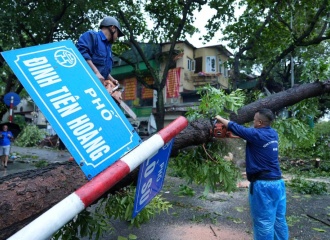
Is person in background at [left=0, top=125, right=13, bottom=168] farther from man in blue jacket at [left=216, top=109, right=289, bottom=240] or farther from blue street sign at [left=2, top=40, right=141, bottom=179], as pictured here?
blue street sign at [left=2, top=40, right=141, bottom=179]

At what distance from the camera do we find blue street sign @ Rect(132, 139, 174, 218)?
1.61 metres

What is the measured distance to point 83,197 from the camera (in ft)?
3.67

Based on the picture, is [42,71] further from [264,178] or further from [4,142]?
[4,142]

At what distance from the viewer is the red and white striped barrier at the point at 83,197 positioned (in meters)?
0.96

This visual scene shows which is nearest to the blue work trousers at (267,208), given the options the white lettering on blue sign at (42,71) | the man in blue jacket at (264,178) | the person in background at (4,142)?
the man in blue jacket at (264,178)

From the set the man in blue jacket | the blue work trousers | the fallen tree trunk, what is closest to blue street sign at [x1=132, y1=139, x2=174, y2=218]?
the fallen tree trunk

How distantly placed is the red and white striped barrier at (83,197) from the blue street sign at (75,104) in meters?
0.16

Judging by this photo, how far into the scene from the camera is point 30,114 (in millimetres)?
45469

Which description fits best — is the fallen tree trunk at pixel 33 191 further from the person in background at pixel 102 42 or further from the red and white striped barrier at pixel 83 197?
the person in background at pixel 102 42

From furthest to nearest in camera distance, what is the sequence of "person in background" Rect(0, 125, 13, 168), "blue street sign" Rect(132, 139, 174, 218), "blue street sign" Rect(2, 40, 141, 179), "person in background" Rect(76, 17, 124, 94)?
"person in background" Rect(0, 125, 13, 168) < "person in background" Rect(76, 17, 124, 94) < "blue street sign" Rect(132, 139, 174, 218) < "blue street sign" Rect(2, 40, 141, 179)

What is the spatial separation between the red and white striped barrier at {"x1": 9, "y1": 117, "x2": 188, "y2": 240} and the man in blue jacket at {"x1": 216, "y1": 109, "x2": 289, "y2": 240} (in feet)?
6.68

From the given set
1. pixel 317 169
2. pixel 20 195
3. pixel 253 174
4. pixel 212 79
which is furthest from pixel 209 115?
pixel 212 79

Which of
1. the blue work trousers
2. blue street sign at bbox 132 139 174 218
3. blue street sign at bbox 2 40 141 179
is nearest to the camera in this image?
blue street sign at bbox 2 40 141 179

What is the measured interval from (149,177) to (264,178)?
2059mm
